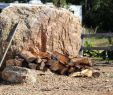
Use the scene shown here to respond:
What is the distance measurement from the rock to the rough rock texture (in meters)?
1.00

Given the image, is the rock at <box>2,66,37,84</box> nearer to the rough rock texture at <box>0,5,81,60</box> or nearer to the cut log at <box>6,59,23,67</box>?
the cut log at <box>6,59,23,67</box>

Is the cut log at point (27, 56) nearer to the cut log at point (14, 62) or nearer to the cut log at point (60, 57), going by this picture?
the cut log at point (14, 62)

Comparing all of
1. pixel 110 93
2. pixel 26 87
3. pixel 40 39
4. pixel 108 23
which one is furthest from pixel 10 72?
pixel 108 23

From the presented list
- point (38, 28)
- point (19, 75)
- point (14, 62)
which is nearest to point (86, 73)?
point (38, 28)

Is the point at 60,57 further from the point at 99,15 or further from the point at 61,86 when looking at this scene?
the point at 99,15

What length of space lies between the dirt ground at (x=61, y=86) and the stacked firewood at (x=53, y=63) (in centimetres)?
21

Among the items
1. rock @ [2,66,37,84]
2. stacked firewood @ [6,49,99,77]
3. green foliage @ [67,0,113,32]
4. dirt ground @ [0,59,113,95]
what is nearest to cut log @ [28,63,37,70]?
stacked firewood @ [6,49,99,77]

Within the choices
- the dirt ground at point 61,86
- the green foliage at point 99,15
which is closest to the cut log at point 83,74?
the dirt ground at point 61,86

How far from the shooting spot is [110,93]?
29.8 feet

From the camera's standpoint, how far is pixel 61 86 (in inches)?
403

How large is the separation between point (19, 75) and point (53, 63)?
1327mm

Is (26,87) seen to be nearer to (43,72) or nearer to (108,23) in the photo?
(43,72)

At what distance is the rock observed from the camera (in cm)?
1052

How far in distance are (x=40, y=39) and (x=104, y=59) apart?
19.6 ft
